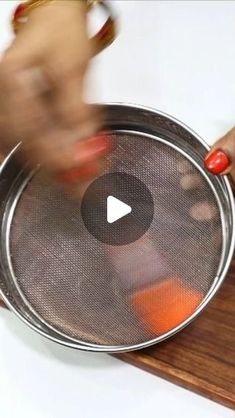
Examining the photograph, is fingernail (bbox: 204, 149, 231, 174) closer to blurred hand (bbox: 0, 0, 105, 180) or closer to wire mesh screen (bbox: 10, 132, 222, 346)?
wire mesh screen (bbox: 10, 132, 222, 346)

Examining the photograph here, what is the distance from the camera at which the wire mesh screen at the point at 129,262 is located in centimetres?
63

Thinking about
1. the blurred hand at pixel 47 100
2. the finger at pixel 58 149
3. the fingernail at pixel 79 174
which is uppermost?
the blurred hand at pixel 47 100

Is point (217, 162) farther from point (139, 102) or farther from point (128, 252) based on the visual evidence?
point (139, 102)

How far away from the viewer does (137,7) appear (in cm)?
99

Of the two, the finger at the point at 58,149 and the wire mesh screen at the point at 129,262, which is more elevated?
the finger at the point at 58,149

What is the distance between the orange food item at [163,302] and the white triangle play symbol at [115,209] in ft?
0.26

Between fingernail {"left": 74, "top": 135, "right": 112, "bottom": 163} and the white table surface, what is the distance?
0.06 m

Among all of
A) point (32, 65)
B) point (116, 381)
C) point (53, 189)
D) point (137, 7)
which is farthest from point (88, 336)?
→ point (137, 7)

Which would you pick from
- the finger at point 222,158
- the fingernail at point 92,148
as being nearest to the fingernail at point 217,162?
the finger at point 222,158

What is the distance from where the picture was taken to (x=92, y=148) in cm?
56

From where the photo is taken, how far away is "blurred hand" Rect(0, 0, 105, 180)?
1.50 ft

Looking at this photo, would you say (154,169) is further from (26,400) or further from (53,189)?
(26,400)

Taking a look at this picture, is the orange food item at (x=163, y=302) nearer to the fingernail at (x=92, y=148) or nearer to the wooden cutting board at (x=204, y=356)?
the wooden cutting board at (x=204, y=356)
